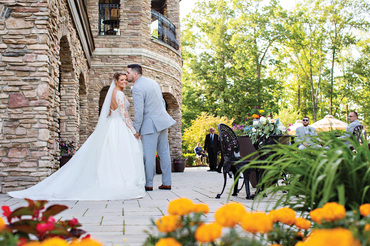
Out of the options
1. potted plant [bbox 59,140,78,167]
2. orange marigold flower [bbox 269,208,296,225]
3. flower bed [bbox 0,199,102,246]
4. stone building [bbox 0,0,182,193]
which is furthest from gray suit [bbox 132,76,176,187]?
flower bed [bbox 0,199,102,246]

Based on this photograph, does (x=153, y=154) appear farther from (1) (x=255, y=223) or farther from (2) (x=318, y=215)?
(1) (x=255, y=223)

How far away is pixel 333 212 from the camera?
5.01ft

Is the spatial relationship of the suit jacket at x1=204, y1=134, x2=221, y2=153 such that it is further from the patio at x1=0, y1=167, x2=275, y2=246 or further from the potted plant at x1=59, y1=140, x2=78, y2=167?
the patio at x1=0, y1=167, x2=275, y2=246

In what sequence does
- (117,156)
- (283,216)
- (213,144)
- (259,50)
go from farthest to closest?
(259,50)
(213,144)
(117,156)
(283,216)

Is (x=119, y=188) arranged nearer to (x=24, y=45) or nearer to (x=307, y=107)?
(x=24, y=45)

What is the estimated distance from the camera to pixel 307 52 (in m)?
32.1

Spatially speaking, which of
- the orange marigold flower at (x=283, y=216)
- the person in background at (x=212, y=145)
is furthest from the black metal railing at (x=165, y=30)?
the orange marigold flower at (x=283, y=216)

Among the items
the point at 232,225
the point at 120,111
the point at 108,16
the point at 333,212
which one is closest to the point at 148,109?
the point at 120,111

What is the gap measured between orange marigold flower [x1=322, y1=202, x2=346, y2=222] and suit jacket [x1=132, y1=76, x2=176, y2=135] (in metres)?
5.36

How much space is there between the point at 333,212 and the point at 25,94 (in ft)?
19.5

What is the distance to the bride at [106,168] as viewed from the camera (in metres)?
5.58

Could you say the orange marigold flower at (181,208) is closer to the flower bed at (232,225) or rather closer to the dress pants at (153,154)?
the flower bed at (232,225)

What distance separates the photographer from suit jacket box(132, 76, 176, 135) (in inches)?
268

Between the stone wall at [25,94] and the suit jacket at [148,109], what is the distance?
59.0 inches
